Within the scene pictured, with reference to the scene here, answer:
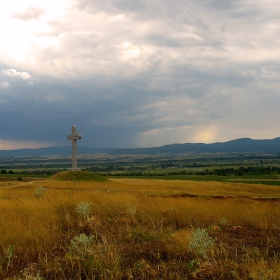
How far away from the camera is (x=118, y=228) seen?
382 inches

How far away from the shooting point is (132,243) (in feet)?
26.9

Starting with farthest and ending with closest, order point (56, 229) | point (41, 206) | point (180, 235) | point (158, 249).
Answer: point (41, 206)
point (56, 229)
point (180, 235)
point (158, 249)

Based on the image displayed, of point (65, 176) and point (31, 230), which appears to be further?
point (65, 176)

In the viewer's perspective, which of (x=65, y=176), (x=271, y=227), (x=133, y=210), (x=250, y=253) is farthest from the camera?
(x=65, y=176)

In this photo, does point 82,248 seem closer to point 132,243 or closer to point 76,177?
point 132,243

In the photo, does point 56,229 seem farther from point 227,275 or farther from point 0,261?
point 227,275

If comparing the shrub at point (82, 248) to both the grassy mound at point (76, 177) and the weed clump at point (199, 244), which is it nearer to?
the weed clump at point (199, 244)

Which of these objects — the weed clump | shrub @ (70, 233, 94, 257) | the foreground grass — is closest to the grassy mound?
the foreground grass

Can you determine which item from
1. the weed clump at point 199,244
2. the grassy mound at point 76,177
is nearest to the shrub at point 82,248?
the weed clump at point 199,244

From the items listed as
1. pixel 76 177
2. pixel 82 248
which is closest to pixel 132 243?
pixel 82 248

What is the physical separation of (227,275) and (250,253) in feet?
3.94

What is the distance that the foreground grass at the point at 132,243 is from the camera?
20.5 feet

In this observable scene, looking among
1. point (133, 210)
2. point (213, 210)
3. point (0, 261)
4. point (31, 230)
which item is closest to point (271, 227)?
point (213, 210)

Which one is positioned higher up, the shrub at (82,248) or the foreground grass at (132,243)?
the shrub at (82,248)
